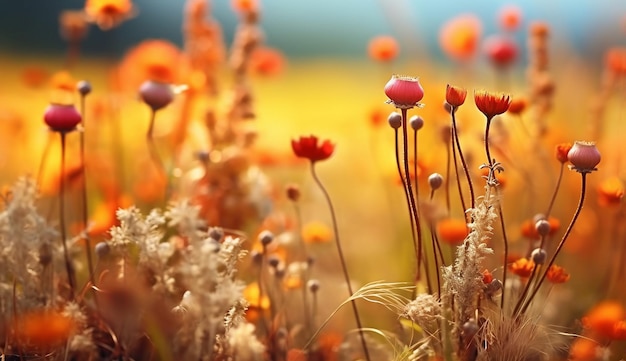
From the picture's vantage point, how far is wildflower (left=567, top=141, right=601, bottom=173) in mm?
756

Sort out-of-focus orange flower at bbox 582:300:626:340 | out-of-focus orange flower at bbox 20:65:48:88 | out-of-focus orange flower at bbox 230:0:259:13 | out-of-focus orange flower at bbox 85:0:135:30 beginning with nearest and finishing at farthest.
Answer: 1. out-of-focus orange flower at bbox 582:300:626:340
2. out-of-focus orange flower at bbox 85:0:135:30
3. out-of-focus orange flower at bbox 230:0:259:13
4. out-of-focus orange flower at bbox 20:65:48:88

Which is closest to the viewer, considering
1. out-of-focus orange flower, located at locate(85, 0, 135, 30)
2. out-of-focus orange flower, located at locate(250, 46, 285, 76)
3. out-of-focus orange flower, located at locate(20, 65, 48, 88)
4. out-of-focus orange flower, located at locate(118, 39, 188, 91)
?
out-of-focus orange flower, located at locate(85, 0, 135, 30)

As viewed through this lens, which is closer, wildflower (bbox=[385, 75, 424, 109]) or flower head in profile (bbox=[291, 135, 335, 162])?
wildflower (bbox=[385, 75, 424, 109])

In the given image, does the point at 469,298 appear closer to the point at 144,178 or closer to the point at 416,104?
the point at 416,104

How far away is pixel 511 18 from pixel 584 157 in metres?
0.90

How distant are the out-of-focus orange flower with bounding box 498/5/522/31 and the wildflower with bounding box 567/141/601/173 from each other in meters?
0.89

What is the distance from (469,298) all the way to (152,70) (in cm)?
94

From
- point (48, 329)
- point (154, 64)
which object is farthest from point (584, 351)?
point (154, 64)

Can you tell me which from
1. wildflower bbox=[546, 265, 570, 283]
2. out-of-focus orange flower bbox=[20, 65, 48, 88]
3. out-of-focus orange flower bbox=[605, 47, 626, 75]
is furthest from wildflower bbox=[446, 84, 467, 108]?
out-of-focus orange flower bbox=[20, 65, 48, 88]

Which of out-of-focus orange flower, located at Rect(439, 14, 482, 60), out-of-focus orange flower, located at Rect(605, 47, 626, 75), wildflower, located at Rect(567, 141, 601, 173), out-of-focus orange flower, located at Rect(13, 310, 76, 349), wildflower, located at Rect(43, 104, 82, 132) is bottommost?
out-of-focus orange flower, located at Rect(13, 310, 76, 349)

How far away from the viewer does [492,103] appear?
0.74 m

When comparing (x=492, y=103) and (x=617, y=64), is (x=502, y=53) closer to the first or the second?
(x=617, y=64)

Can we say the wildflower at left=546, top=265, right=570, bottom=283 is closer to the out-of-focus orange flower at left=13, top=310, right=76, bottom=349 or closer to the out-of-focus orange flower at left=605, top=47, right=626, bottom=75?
the out-of-focus orange flower at left=13, top=310, right=76, bottom=349

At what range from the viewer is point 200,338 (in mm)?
747
